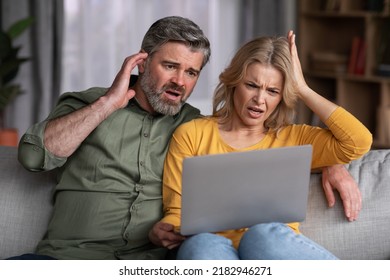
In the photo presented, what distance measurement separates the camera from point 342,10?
502cm

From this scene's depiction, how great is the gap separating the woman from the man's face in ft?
0.28

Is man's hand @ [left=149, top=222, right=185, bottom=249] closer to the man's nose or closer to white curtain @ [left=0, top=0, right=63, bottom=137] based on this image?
the man's nose

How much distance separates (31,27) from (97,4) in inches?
19.0

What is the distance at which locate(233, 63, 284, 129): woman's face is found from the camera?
2.13 m

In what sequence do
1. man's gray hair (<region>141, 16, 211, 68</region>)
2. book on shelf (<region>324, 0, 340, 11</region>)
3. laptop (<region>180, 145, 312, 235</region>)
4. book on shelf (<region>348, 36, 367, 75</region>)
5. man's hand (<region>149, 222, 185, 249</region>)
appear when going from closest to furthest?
laptop (<region>180, 145, 312, 235</region>)
man's hand (<region>149, 222, 185, 249</region>)
man's gray hair (<region>141, 16, 211, 68</region>)
book on shelf (<region>348, 36, 367, 75</region>)
book on shelf (<region>324, 0, 340, 11</region>)

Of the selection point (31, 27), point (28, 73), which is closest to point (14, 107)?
point (28, 73)

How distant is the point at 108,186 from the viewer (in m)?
2.17

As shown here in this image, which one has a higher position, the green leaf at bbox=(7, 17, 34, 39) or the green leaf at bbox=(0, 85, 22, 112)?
the green leaf at bbox=(7, 17, 34, 39)

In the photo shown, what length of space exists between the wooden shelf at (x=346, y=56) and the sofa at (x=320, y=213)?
2.53 meters

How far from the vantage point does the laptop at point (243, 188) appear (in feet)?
5.84

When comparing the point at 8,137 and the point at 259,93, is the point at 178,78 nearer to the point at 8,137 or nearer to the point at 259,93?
the point at 259,93

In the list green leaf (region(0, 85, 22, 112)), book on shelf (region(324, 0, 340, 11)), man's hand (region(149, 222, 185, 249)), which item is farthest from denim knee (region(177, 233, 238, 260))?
book on shelf (region(324, 0, 340, 11))
